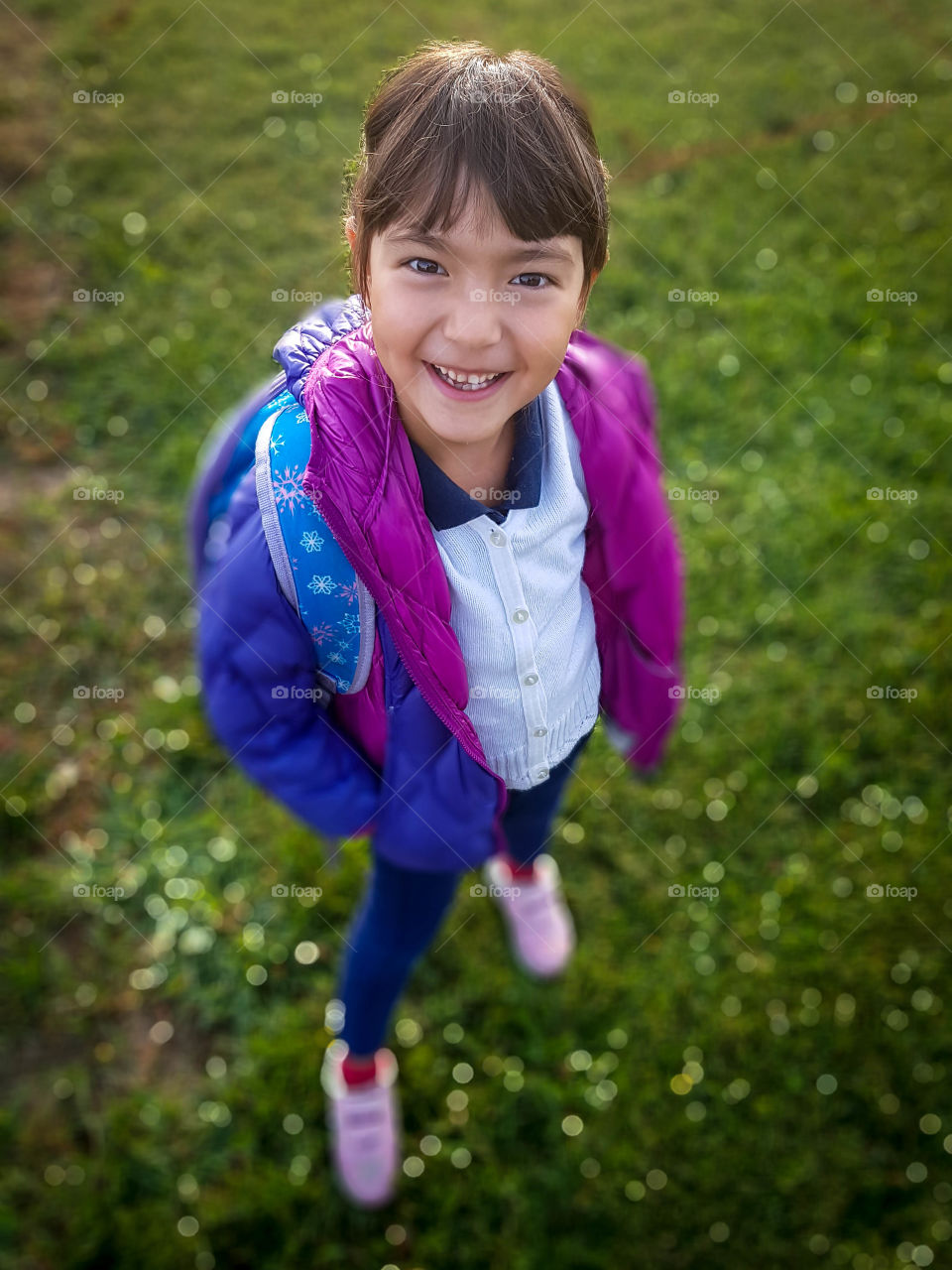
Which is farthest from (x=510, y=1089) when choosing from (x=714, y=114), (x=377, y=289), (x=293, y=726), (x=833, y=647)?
(x=714, y=114)

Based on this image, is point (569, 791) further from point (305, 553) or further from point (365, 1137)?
point (305, 553)

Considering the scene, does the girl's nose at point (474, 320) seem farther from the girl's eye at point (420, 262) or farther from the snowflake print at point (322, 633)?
the snowflake print at point (322, 633)

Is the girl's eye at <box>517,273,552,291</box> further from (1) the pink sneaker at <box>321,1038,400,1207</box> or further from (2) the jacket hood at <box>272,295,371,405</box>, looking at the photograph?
(1) the pink sneaker at <box>321,1038,400,1207</box>

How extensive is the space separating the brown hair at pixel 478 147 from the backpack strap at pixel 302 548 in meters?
0.29

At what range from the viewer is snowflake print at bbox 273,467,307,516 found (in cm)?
133

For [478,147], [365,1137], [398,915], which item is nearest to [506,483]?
[478,147]

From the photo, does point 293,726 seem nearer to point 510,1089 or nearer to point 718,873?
point 510,1089

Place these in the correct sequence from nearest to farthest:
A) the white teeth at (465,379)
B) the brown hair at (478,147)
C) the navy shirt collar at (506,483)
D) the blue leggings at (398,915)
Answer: the brown hair at (478,147) → the white teeth at (465,379) → the navy shirt collar at (506,483) → the blue leggings at (398,915)

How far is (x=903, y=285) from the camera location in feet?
12.7

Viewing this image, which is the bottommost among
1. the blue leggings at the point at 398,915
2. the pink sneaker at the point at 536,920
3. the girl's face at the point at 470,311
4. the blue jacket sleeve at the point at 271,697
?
the pink sneaker at the point at 536,920

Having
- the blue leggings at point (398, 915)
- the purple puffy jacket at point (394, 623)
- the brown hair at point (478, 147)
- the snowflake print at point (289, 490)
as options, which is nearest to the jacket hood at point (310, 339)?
the purple puffy jacket at point (394, 623)

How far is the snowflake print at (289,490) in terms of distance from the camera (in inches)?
52.3

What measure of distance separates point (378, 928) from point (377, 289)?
4.11ft

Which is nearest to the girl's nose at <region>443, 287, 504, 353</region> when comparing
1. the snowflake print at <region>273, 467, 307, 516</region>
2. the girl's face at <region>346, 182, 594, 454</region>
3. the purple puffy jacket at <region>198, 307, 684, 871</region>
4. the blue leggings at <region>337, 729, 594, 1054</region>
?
the girl's face at <region>346, 182, 594, 454</region>
